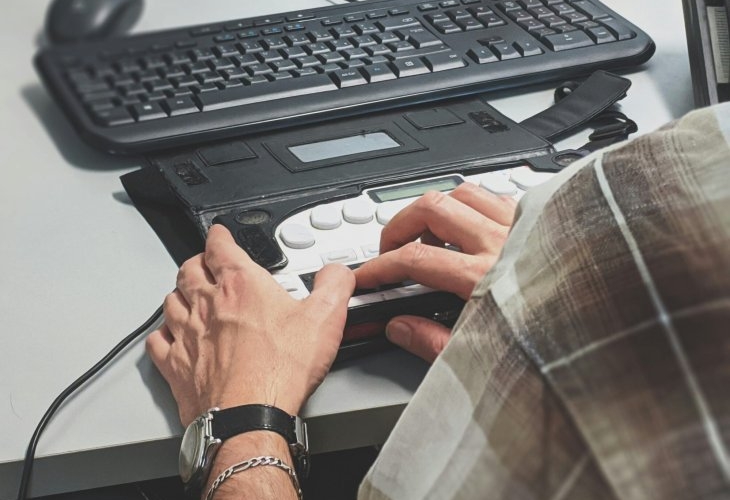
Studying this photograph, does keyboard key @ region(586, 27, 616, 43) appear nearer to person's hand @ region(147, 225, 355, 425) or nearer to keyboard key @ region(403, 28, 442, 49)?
keyboard key @ region(403, 28, 442, 49)

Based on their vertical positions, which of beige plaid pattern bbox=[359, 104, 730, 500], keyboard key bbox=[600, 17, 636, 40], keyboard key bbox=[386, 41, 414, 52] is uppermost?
beige plaid pattern bbox=[359, 104, 730, 500]

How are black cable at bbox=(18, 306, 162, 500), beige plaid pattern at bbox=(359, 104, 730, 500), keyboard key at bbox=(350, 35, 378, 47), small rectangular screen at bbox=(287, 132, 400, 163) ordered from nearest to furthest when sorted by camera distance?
beige plaid pattern at bbox=(359, 104, 730, 500) → black cable at bbox=(18, 306, 162, 500) → small rectangular screen at bbox=(287, 132, 400, 163) → keyboard key at bbox=(350, 35, 378, 47)

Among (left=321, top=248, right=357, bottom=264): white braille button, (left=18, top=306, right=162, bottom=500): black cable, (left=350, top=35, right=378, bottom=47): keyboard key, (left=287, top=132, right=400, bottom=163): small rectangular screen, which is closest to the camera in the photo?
(left=18, top=306, right=162, bottom=500): black cable

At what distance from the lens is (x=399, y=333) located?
54 centimetres

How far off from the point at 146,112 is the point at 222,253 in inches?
7.4

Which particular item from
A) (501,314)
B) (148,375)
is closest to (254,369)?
(148,375)

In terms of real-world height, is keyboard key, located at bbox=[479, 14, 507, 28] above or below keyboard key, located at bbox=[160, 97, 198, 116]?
below

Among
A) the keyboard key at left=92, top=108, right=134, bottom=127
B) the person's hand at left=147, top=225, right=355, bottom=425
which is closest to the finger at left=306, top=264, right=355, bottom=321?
the person's hand at left=147, top=225, right=355, bottom=425

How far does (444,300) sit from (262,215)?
0.46 feet

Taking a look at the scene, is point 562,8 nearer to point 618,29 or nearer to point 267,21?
point 618,29

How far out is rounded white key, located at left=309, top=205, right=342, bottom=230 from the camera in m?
0.61

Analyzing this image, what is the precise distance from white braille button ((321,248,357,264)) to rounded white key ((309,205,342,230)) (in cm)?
2

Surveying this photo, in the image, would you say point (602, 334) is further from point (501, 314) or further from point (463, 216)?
point (463, 216)

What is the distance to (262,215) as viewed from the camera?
626 mm
